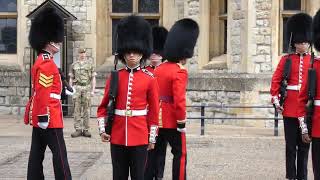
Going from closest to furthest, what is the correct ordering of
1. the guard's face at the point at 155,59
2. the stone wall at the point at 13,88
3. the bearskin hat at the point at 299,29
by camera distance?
the bearskin hat at the point at 299,29 → the guard's face at the point at 155,59 → the stone wall at the point at 13,88

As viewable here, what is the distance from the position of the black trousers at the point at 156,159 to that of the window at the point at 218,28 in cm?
783

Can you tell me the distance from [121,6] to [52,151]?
953 centimetres

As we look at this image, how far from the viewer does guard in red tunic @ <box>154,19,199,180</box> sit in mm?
7027

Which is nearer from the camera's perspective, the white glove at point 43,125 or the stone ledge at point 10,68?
the white glove at point 43,125

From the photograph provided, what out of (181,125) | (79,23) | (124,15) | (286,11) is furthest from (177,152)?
(124,15)

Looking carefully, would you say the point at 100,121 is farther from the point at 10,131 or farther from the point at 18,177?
the point at 10,131

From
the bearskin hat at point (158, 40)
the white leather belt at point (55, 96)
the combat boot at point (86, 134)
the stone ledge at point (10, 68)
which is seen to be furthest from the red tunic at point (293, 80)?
the stone ledge at point (10, 68)

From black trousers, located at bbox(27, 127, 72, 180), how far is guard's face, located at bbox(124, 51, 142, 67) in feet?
4.36

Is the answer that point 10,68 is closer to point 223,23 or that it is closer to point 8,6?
point 8,6

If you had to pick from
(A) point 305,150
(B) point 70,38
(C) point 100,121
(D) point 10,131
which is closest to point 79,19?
(B) point 70,38

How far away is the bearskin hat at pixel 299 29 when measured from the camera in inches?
315

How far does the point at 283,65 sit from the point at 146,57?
7.53ft

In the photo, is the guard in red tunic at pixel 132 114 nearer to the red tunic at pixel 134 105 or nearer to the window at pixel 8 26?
the red tunic at pixel 134 105

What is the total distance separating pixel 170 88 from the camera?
7.21m
